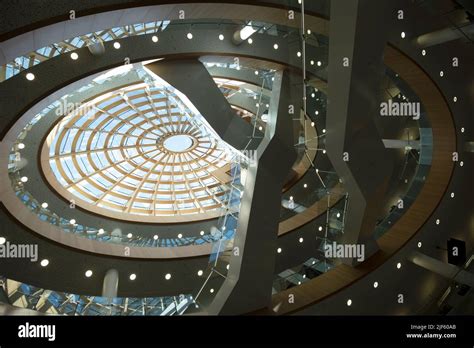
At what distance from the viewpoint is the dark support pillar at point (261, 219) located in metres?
9.45

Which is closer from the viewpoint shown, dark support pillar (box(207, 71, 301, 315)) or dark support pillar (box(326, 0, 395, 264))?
dark support pillar (box(326, 0, 395, 264))

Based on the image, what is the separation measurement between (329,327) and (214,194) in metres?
23.6

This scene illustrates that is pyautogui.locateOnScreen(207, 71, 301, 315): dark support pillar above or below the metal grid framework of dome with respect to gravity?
below

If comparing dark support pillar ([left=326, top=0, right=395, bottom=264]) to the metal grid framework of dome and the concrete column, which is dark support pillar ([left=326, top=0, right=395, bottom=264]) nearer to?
the concrete column

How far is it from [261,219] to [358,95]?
4166 millimetres

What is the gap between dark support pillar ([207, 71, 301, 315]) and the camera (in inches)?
372

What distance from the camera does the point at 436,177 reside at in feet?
46.4

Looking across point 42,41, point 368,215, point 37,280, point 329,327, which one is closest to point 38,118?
point 37,280

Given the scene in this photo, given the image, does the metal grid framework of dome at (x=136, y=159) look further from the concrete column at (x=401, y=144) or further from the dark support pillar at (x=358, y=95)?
the dark support pillar at (x=358, y=95)

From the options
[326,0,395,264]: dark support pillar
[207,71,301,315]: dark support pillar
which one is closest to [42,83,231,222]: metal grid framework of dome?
[207,71,301,315]: dark support pillar

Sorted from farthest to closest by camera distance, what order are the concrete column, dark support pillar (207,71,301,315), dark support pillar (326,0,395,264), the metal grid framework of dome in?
1. the metal grid framework of dome
2. the concrete column
3. dark support pillar (207,71,301,315)
4. dark support pillar (326,0,395,264)

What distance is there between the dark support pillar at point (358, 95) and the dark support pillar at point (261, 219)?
1.71 metres

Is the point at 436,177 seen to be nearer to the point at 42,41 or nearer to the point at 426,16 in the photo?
the point at 426,16

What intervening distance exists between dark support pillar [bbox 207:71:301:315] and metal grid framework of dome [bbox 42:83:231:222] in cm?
844
